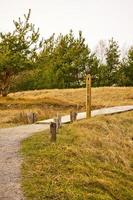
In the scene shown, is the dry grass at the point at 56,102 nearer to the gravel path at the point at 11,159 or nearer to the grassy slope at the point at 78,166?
the gravel path at the point at 11,159

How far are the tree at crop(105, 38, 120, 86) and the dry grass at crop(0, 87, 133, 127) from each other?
19807 millimetres

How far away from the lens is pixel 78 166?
514 inches

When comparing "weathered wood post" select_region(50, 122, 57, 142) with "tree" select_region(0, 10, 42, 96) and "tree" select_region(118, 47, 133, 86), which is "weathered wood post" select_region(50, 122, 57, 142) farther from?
"tree" select_region(118, 47, 133, 86)

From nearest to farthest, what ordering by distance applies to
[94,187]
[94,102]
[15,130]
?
[94,187] < [15,130] < [94,102]

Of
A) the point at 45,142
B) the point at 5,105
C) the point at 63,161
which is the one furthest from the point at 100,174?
the point at 5,105

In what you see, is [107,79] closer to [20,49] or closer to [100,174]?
[20,49]

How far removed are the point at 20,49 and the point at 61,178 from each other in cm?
2969

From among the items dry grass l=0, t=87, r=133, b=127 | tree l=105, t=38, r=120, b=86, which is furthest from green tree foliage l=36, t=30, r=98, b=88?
dry grass l=0, t=87, r=133, b=127

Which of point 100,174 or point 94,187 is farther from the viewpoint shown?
point 100,174

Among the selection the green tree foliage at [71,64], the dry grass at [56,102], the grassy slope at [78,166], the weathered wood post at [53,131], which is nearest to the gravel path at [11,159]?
the grassy slope at [78,166]

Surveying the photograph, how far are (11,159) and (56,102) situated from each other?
23567 mm

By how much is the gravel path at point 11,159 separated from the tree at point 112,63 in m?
46.5

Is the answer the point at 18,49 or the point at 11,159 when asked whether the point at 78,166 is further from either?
the point at 18,49

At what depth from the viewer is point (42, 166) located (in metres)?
12.7
